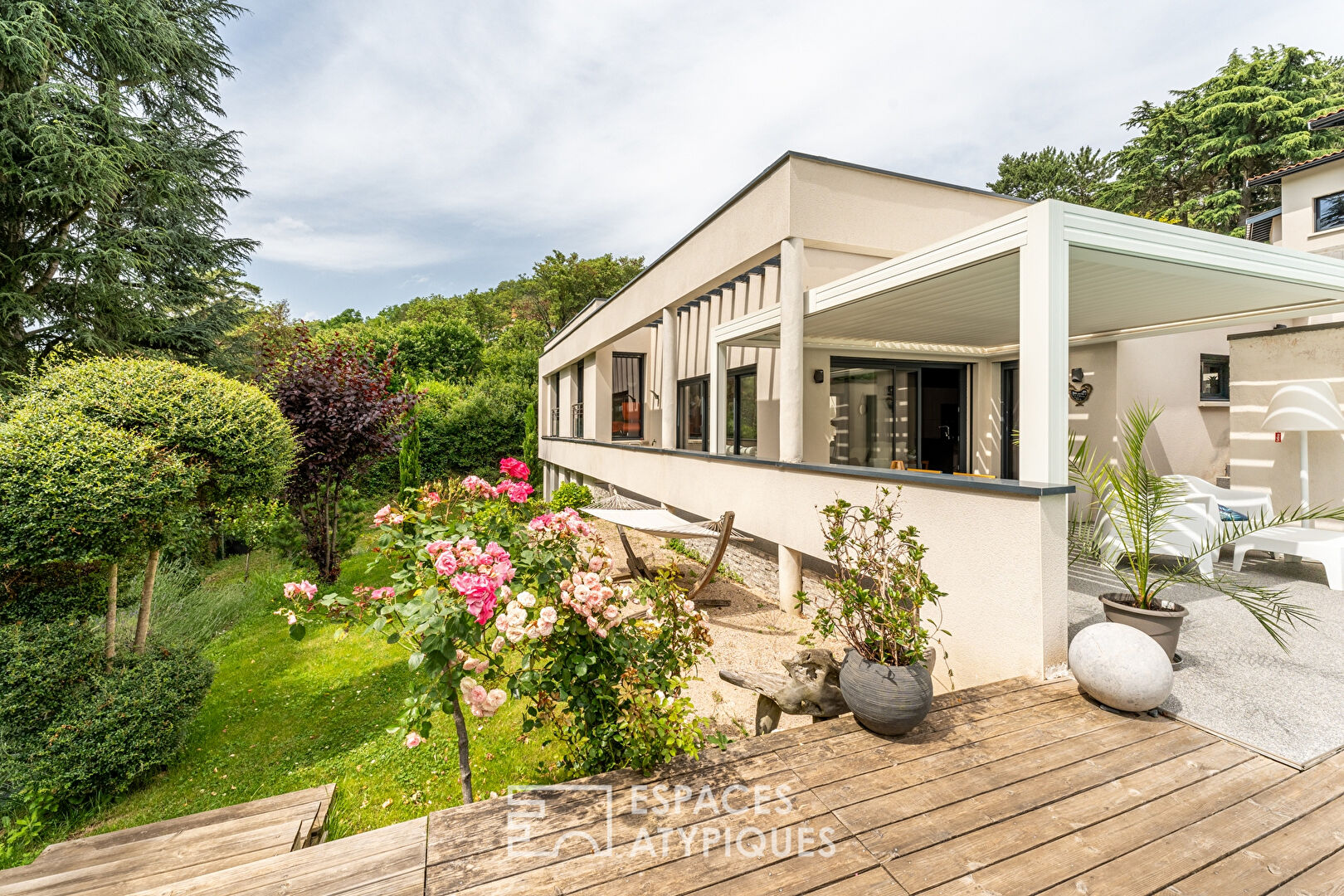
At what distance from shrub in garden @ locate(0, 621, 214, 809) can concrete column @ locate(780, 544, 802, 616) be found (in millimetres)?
5593

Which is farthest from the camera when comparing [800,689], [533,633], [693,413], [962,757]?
[693,413]

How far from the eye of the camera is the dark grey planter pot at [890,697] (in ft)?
8.80

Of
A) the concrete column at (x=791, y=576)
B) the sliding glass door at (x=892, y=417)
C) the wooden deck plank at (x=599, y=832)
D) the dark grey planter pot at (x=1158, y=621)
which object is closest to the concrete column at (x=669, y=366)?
the sliding glass door at (x=892, y=417)

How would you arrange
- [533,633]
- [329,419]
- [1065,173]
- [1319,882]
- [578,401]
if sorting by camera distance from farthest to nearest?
[1065,173], [578,401], [329,419], [533,633], [1319,882]

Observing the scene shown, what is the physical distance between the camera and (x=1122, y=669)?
293cm

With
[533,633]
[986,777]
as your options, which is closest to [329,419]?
[533,633]

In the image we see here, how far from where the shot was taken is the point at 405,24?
808 cm

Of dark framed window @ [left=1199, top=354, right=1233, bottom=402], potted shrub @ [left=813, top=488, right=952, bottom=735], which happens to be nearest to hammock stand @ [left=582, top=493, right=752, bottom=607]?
potted shrub @ [left=813, top=488, right=952, bottom=735]

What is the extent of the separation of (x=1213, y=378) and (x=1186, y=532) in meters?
5.74

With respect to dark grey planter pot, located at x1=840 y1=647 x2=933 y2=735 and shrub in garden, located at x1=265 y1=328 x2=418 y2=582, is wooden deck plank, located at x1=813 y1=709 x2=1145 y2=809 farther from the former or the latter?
shrub in garden, located at x1=265 y1=328 x2=418 y2=582

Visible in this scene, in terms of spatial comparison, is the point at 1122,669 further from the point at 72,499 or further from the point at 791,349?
the point at 72,499

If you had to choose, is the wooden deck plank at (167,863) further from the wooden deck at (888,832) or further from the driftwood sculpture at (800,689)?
the driftwood sculpture at (800,689)

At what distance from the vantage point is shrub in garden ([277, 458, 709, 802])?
7.51 feet

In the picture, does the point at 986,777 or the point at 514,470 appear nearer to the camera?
the point at 986,777
